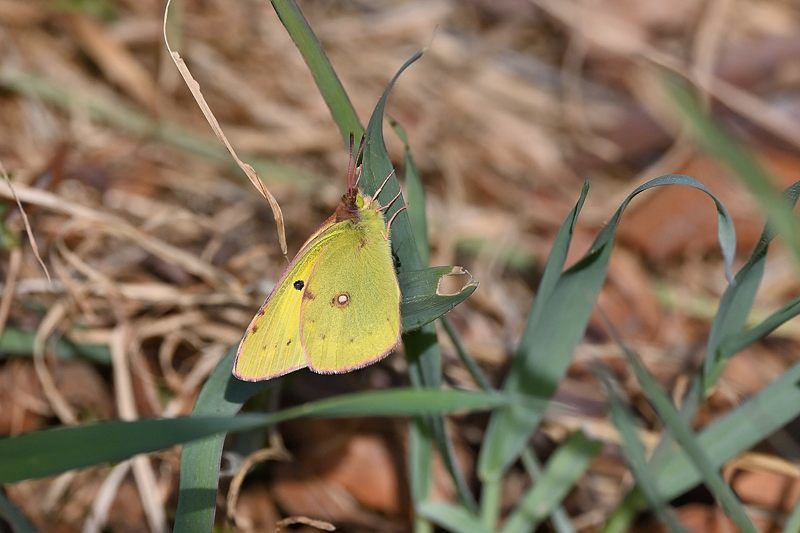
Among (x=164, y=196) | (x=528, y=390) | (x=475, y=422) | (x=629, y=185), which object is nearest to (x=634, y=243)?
(x=629, y=185)

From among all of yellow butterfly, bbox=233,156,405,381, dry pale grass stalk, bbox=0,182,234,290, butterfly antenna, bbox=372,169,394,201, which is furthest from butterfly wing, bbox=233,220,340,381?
dry pale grass stalk, bbox=0,182,234,290

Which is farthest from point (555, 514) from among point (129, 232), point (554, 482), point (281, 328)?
point (129, 232)

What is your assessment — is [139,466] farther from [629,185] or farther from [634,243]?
[629,185]

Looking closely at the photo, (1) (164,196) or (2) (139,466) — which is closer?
(2) (139,466)

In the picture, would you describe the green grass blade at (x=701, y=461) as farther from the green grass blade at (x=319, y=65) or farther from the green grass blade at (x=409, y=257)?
the green grass blade at (x=319, y=65)

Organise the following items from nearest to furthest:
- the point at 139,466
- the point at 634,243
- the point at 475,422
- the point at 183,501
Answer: the point at 183,501 < the point at 139,466 < the point at 475,422 < the point at 634,243

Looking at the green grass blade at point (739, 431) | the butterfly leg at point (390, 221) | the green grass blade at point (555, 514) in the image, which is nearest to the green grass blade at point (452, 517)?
the green grass blade at point (555, 514)

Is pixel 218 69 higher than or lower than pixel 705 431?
higher

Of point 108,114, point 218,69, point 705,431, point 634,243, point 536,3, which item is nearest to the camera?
point 705,431
